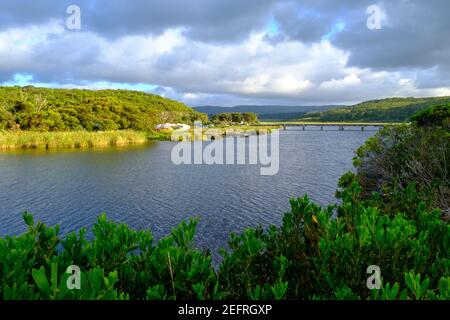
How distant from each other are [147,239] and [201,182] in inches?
1032

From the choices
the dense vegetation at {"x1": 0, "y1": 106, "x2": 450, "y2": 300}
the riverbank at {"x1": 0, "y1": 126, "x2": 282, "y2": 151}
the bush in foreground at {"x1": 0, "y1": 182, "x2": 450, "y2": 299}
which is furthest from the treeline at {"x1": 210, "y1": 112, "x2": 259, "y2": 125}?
the bush in foreground at {"x1": 0, "y1": 182, "x2": 450, "y2": 299}

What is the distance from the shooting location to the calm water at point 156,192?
20.0m

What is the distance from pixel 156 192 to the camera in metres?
27.2

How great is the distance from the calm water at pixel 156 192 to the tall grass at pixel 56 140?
12476 millimetres

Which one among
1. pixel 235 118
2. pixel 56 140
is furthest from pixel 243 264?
pixel 235 118

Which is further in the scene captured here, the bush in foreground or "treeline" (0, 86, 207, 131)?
"treeline" (0, 86, 207, 131)

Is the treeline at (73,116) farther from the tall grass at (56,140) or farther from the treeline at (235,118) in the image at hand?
the treeline at (235,118)

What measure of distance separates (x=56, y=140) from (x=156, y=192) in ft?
128

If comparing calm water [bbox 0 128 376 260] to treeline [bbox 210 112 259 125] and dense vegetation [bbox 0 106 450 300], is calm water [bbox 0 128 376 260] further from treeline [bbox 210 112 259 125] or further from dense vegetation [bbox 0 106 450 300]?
treeline [bbox 210 112 259 125]

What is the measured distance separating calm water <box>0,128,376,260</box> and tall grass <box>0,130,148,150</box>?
1248 centimetres

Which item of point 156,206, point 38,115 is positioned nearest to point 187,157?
point 156,206

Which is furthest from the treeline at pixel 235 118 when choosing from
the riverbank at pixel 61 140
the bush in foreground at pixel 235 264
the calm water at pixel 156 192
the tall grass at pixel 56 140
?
the bush in foreground at pixel 235 264

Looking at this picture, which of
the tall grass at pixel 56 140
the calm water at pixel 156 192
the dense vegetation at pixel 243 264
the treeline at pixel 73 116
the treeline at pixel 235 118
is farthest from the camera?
the treeline at pixel 235 118

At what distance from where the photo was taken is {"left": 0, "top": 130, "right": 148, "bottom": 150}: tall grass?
54.9 metres
